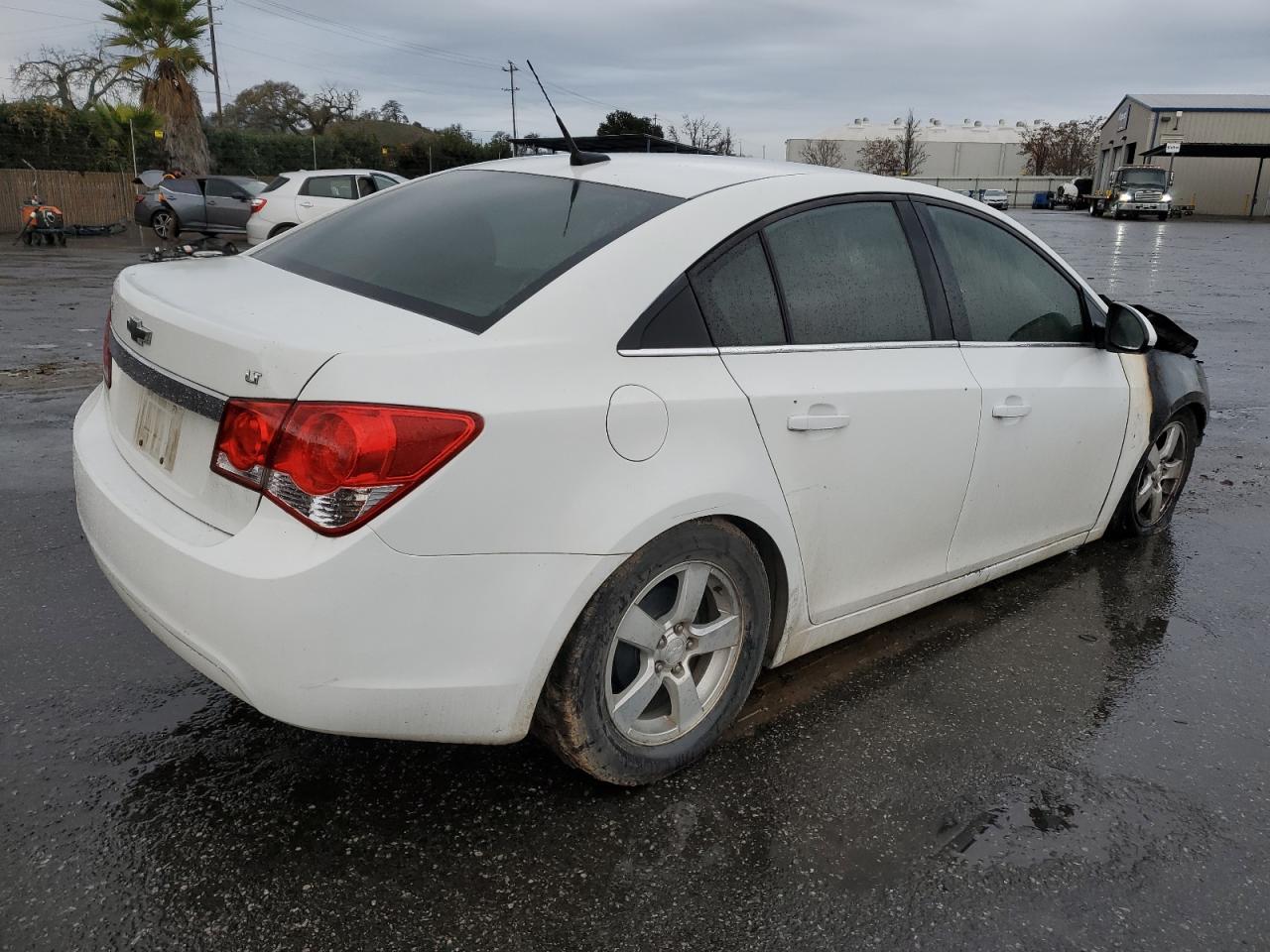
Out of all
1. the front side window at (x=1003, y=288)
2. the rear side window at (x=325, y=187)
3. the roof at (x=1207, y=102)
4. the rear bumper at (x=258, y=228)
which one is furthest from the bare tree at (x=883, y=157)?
the front side window at (x=1003, y=288)

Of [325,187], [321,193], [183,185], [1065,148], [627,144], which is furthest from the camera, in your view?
[1065,148]

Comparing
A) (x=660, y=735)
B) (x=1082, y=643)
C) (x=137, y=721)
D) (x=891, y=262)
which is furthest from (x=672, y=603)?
(x=1082, y=643)

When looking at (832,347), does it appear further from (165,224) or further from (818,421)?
(165,224)

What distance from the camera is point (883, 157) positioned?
99500 millimetres

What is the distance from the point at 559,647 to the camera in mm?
2275

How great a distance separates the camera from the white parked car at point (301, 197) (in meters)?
17.3

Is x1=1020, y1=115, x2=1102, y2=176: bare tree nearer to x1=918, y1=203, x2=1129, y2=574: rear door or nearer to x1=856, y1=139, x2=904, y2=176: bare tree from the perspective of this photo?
x1=856, y1=139, x2=904, y2=176: bare tree

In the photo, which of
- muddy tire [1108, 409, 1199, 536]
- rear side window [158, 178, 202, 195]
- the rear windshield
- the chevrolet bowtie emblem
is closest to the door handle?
the rear windshield

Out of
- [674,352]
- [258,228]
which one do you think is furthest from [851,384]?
[258,228]

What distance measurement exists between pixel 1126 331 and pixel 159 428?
3.43 meters

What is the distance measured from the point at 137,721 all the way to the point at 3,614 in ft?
3.40

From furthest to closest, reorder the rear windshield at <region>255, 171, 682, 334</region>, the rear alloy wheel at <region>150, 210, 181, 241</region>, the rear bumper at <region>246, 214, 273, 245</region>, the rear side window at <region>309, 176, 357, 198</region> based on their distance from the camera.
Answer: the rear alloy wheel at <region>150, 210, 181, 241</region>, the rear side window at <region>309, 176, 357, 198</region>, the rear bumper at <region>246, 214, 273, 245</region>, the rear windshield at <region>255, 171, 682, 334</region>

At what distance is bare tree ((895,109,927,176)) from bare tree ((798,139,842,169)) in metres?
6.30

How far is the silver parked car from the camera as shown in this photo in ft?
72.1
